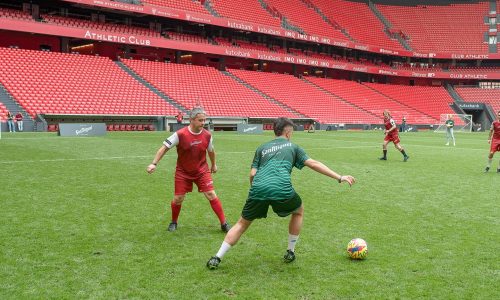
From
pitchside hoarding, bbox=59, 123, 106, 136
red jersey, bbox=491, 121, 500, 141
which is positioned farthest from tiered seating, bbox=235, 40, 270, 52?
red jersey, bbox=491, 121, 500, 141

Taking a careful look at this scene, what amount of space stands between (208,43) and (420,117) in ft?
94.8

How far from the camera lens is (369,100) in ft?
199

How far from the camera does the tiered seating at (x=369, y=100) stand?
191ft

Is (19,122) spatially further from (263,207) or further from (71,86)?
(263,207)

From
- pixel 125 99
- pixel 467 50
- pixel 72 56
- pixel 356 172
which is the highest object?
pixel 467 50

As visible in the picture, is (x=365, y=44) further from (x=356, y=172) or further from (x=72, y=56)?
(x=356, y=172)

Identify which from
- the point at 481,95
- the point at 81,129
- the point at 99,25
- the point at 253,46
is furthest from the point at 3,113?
the point at 481,95

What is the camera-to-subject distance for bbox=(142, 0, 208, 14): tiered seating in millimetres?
45906

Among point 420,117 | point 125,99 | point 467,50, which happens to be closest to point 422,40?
point 467,50

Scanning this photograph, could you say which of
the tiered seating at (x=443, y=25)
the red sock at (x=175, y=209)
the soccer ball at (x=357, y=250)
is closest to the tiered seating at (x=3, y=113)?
the red sock at (x=175, y=209)

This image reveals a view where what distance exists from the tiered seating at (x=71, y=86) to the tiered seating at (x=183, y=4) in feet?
29.4

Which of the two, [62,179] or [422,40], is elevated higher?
[422,40]

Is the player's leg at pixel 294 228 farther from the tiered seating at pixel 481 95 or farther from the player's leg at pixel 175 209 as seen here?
the tiered seating at pixel 481 95

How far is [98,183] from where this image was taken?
11.0m
